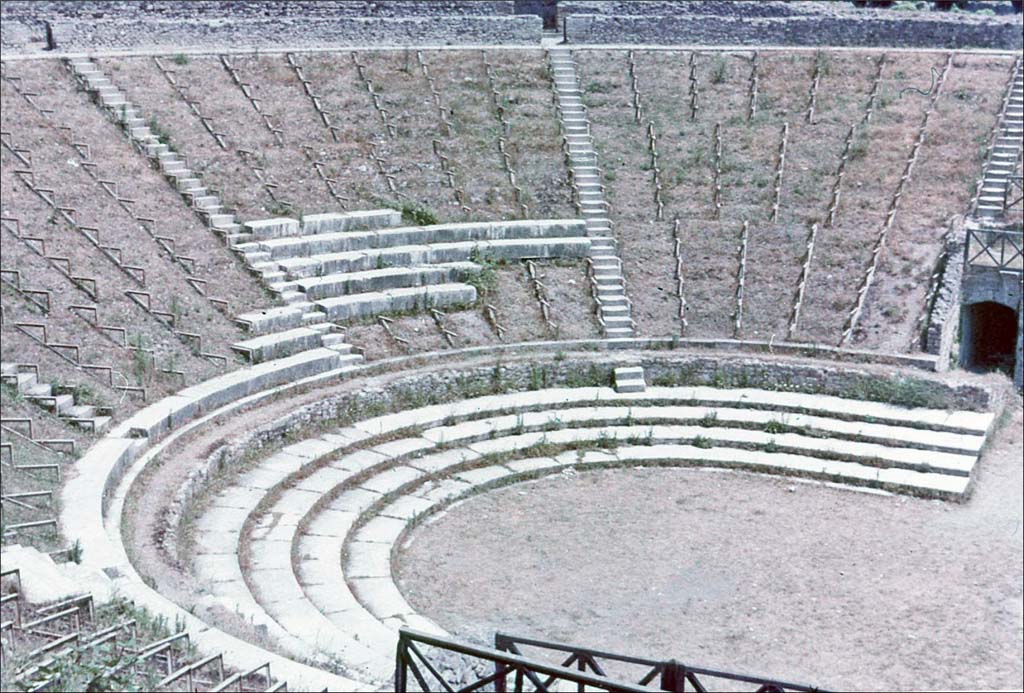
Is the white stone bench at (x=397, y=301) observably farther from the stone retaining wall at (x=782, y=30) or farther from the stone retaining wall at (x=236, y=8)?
the stone retaining wall at (x=782, y=30)

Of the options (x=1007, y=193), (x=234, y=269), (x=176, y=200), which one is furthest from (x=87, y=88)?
(x=1007, y=193)

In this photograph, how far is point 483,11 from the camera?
29703mm

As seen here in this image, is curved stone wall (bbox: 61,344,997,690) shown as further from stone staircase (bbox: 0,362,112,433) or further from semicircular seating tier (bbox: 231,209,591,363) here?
semicircular seating tier (bbox: 231,209,591,363)

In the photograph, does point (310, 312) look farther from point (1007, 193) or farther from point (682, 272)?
point (1007, 193)

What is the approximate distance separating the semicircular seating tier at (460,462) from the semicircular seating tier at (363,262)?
2233 mm

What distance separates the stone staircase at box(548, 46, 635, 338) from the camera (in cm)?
2195

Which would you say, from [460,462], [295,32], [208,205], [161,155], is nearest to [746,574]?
[460,462]

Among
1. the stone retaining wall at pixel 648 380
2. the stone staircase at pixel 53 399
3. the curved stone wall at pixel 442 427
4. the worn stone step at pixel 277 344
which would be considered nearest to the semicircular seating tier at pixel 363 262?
the worn stone step at pixel 277 344

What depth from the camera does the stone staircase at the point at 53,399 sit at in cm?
1559

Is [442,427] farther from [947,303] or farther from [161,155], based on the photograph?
[947,303]

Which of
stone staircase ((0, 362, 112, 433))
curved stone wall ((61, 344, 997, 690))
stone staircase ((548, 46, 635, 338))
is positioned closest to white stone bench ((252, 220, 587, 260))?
stone staircase ((548, 46, 635, 338))

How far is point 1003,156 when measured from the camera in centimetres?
2470

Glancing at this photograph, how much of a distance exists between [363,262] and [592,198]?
5.01m

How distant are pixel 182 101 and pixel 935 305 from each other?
14.0 m
